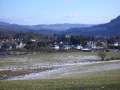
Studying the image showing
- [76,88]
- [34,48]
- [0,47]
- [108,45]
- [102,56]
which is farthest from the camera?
[108,45]

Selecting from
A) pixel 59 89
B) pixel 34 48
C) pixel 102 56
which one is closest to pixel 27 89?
pixel 59 89

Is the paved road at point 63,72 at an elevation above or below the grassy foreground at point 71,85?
below

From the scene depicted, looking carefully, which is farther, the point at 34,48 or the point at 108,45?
the point at 108,45

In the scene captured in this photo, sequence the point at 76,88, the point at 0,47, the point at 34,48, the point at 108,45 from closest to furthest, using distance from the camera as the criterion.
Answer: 1. the point at 76,88
2. the point at 34,48
3. the point at 0,47
4. the point at 108,45

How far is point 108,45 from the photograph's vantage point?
198 m

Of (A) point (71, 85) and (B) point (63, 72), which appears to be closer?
(A) point (71, 85)

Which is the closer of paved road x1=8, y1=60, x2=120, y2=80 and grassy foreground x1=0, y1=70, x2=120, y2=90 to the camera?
grassy foreground x1=0, y1=70, x2=120, y2=90

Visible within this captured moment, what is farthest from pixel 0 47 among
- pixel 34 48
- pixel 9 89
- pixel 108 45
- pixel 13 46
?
pixel 9 89

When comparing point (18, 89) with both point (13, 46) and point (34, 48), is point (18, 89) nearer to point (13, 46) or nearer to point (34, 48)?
point (34, 48)

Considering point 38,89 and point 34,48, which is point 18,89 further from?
point 34,48

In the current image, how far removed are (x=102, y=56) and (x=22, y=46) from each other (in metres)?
87.6

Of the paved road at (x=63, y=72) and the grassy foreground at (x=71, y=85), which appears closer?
the grassy foreground at (x=71, y=85)

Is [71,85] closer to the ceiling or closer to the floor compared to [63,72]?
closer to the ceiling

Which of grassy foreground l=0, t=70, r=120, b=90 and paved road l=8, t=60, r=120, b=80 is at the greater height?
grassy foreground l=0, t=70, r=120, b=90
